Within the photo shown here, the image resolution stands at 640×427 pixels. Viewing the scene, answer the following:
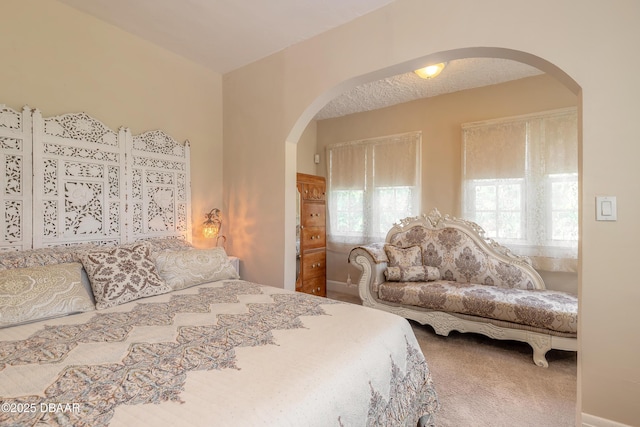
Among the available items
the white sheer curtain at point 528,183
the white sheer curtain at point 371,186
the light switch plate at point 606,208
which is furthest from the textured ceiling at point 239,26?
the light switch plate at point 606,208

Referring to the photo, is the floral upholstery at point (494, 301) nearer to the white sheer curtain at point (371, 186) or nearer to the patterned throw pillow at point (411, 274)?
the patterned throw pillow at point (411, 274)

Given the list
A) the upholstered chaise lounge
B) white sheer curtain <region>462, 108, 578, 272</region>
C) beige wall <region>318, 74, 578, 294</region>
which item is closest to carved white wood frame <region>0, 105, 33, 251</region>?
the upholstered chaise lounge

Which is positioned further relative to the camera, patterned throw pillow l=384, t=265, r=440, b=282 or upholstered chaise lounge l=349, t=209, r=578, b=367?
patterned throw pillow l=384, t=265, r=440, b=282

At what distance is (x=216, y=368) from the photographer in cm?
107

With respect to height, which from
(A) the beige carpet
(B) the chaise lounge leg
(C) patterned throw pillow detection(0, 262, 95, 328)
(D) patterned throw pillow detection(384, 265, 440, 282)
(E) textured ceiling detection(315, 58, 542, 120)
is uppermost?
(E) textured ceiling detection(315, 58, 542, 120)

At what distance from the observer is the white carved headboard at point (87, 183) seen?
2062mm

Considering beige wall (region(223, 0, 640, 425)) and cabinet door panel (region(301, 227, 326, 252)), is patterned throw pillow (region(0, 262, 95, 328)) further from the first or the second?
cabinet door panel (region(301, 227, 326, 252))

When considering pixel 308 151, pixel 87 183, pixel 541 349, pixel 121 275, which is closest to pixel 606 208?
pixel 541 349

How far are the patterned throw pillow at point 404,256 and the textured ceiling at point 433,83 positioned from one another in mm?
1952

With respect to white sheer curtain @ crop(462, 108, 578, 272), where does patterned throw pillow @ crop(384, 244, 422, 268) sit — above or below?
below

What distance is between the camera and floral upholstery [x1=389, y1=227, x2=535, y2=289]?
302cm

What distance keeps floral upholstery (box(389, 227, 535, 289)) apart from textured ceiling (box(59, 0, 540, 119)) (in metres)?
1.78

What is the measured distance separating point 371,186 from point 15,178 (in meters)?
3.72

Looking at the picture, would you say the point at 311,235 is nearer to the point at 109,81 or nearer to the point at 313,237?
the point at 313,237
